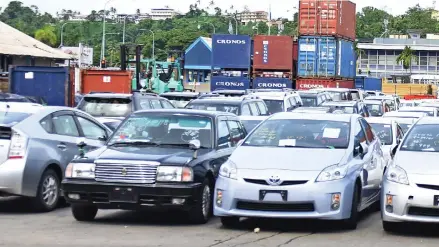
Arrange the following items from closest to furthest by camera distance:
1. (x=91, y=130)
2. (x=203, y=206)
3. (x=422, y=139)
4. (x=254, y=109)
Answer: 1. (x=203, y=206)
2. (x=422, y=139)
3. (x=91, y=130)
4. (x=254, y=109)

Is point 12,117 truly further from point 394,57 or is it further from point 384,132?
point 394,57

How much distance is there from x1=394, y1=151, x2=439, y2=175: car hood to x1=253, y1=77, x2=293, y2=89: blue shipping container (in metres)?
32.4

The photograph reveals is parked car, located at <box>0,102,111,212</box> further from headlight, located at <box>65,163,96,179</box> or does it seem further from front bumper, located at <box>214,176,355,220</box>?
front bumper, located at <box>214,176,355,220</box>

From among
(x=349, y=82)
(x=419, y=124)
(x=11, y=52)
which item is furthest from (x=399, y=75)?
(x=419, y=124)

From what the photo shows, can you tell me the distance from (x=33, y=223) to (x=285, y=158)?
3507mm

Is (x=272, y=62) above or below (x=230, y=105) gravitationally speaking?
above

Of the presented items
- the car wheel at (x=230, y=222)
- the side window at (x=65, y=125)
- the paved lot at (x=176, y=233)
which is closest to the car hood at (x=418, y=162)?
the paved lot at (x=176, y=233)

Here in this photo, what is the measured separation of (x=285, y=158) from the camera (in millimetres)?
11703

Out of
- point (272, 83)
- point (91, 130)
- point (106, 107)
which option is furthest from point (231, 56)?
point (91, 130)

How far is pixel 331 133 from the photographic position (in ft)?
41.8

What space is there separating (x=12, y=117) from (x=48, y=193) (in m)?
1.24

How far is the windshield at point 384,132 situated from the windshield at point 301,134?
198 inches

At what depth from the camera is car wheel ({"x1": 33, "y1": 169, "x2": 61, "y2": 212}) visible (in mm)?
13242

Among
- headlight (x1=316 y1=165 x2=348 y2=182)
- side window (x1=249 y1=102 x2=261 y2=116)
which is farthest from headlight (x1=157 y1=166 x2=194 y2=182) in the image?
side window (x1=249 y1=102 x2=261 y2=116)
